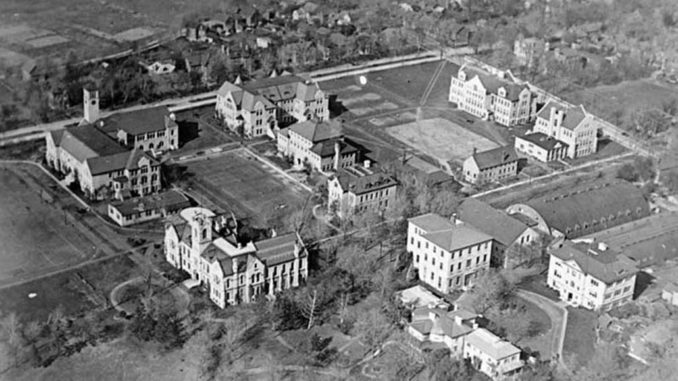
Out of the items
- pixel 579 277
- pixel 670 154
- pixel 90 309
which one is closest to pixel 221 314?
pixel 90 309

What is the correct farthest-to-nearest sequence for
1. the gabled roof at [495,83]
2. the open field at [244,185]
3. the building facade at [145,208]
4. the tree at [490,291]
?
the gabled roof at [495,83] < the open field at [244,185] < the building facade at [145,208] < the tree at [490,291]

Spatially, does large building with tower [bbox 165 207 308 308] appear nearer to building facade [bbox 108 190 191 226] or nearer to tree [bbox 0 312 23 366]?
building facade [bbox 108 190 191 226]

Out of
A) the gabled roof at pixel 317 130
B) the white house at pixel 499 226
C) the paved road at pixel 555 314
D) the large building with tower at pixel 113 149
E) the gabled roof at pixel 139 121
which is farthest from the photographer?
the gabled roof at pixel 139 121

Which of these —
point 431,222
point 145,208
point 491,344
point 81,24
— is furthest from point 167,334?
point 81,24

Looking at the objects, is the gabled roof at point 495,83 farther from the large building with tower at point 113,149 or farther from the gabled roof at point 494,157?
the large building with tower at point 113,149

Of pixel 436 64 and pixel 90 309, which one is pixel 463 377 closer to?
pixel 90 309

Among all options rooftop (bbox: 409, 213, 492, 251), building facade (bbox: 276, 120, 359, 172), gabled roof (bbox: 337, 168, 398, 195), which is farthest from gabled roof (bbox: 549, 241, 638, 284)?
building facade (bbox: 276, 120, 359, 172)

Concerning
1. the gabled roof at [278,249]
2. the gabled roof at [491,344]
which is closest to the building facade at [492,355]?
the gabled roof at [491,344]
